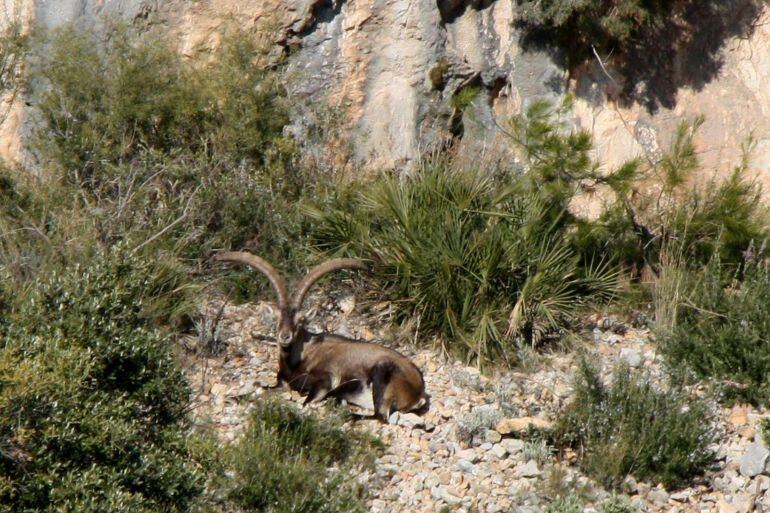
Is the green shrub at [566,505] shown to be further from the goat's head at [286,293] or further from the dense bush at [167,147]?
the dense bush at [167,147]

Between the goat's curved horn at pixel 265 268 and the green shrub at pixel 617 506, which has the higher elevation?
the goat's curved horn at pixel 265 268

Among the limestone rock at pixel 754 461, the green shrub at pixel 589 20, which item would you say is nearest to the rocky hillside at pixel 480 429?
Answer: the limestone rock at pixel 754 461

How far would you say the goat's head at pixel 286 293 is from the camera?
10.0m

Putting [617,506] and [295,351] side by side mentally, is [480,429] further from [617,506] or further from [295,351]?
[295,351]

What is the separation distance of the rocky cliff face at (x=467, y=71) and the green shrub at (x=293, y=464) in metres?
4.91

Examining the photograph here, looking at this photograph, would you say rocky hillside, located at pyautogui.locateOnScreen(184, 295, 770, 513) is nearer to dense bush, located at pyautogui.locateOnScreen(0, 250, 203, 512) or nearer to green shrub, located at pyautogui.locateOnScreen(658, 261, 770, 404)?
green shrub, located at pyautogui.locateOnScreen(658, 261, 770, 404)

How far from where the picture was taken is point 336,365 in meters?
9.91

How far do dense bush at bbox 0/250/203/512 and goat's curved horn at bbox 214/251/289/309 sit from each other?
1.95m

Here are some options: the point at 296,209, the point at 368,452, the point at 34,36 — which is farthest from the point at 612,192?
the point at 34,36

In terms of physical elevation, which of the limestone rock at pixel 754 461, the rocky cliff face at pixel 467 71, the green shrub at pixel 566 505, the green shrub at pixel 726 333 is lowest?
the green shrub at pixel 566 505

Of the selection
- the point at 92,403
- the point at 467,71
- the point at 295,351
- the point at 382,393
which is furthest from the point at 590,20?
the point at 92,403

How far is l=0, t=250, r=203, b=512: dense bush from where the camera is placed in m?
6.41

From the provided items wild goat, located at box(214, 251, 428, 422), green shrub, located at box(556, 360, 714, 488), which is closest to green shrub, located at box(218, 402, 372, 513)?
wild goat, located at box(214, 251, 428, 422)

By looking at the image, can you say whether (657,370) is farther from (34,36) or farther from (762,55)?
(34,36)
